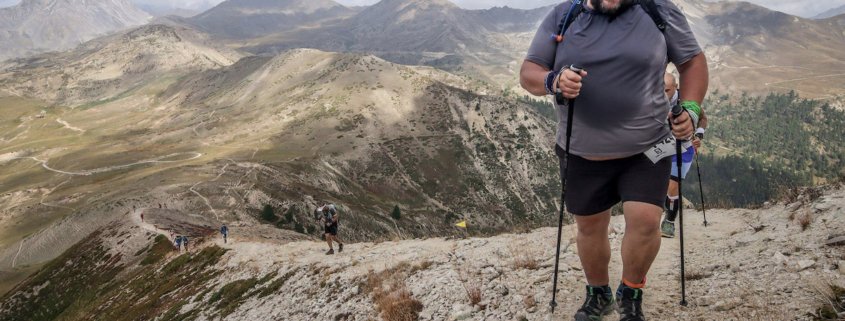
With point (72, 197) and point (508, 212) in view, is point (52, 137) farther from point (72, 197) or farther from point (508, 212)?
point (508, 212)

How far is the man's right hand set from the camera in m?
4.20

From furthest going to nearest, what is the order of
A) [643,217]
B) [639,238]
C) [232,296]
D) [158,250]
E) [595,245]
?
[158,250] < [232,296] < [595,245] < [639,238] < [643,217]

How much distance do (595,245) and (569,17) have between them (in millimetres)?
2619

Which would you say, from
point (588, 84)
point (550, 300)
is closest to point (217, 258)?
point (550, 300)

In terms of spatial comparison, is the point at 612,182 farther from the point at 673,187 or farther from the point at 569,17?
the point at 673,187

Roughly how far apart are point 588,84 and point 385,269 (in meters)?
8.33

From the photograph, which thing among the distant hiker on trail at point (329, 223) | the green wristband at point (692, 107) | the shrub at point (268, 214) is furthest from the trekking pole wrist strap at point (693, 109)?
the shrub at point (268, 214)

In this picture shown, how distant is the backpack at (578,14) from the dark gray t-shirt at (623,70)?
2.0 inches

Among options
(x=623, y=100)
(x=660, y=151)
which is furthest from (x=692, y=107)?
(x=623, y=100)

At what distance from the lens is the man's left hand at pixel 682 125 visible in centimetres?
440

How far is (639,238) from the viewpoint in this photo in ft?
15.2

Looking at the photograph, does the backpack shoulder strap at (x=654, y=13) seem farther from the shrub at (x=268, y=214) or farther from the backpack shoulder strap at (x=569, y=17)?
the shrub at (x=268, y=214)

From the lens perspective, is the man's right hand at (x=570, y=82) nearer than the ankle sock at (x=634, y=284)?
Yes

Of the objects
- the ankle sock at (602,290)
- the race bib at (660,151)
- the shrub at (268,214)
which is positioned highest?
the race bib at (660,151)
